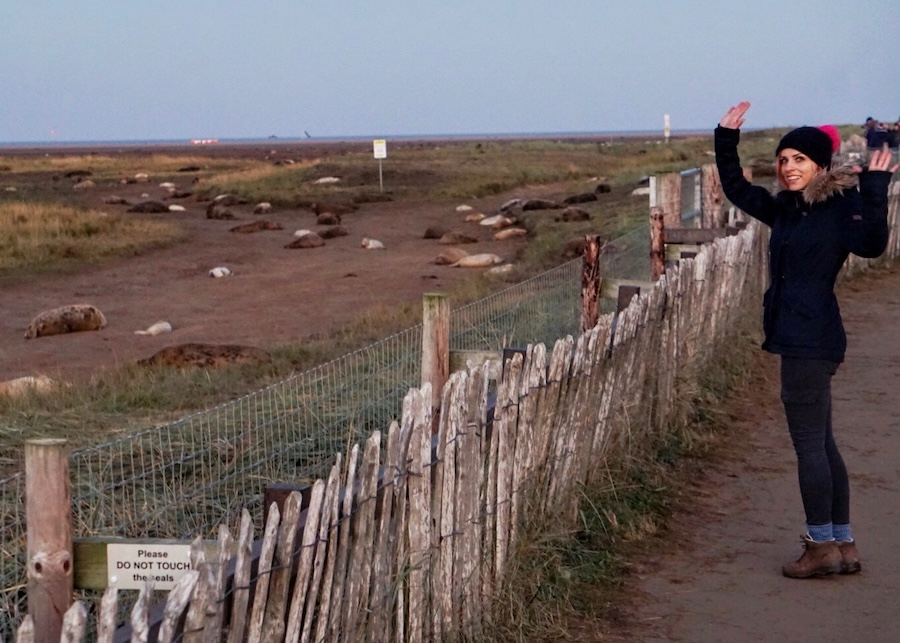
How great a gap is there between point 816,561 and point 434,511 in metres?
1.83

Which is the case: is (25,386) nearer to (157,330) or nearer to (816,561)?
(157,330)

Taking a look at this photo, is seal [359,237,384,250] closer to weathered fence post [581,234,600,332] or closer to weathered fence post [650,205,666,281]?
weathered fence post [650,205,666,281]

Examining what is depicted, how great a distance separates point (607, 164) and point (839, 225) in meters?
46.9

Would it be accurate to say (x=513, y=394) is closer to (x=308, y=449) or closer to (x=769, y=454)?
(x=308, y=449)

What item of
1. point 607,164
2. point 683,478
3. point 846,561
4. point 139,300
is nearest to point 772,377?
point 683,478

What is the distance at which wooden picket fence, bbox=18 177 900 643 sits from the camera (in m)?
2.80

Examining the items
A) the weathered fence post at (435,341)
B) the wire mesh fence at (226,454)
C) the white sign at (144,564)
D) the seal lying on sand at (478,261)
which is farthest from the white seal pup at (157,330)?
the white sign at (144,564)

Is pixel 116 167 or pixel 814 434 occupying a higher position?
pixel 814 434

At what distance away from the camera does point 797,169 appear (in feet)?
15.5

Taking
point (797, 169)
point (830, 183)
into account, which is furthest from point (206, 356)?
point (830, 183)

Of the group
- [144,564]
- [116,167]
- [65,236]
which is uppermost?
[144,564]

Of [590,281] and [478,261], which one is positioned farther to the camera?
[478,261]

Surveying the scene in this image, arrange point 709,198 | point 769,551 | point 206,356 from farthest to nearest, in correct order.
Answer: point 709,198, point 206,356, point 769,551

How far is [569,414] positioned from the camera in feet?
17.3
